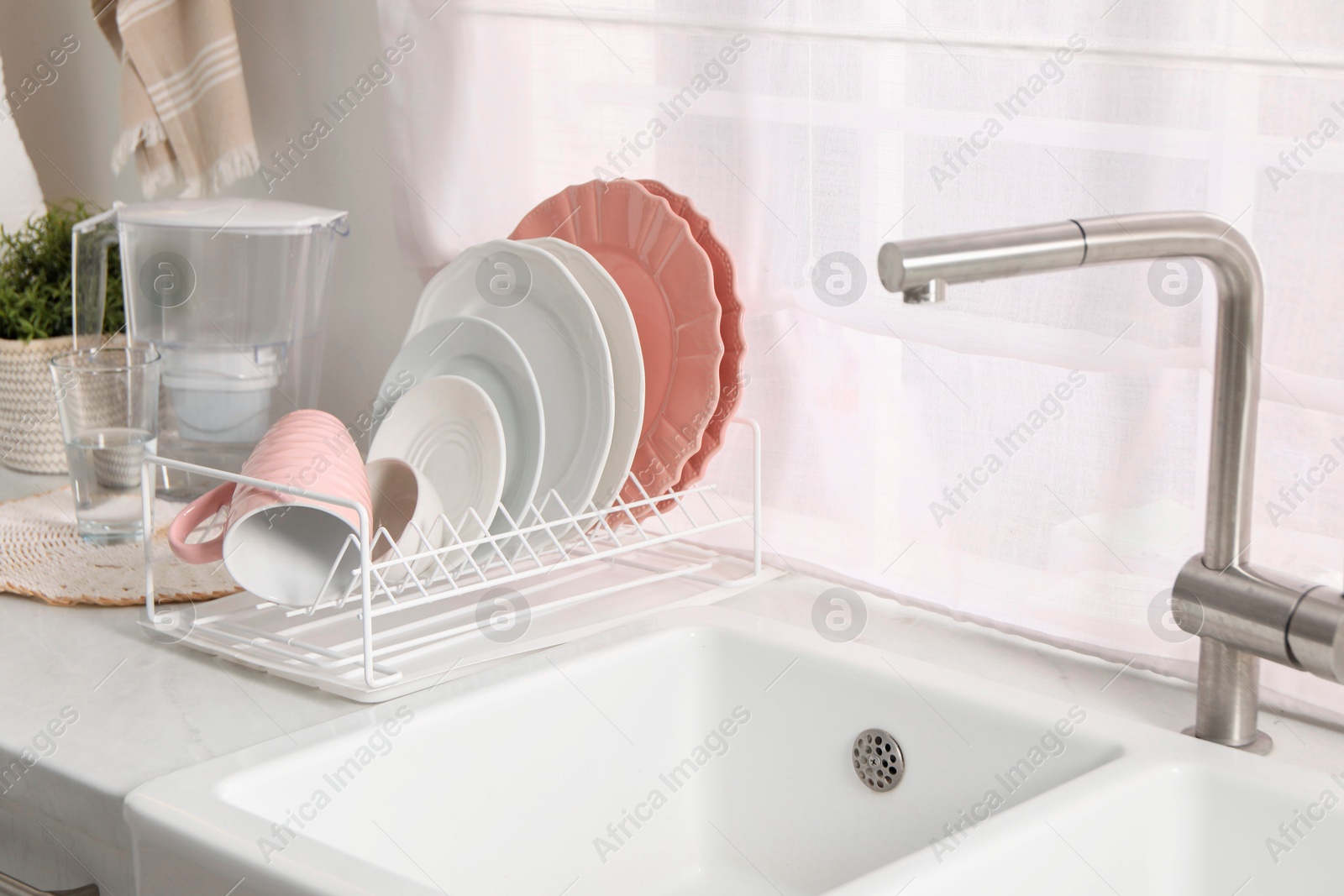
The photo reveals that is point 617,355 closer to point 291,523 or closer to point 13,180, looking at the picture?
point 291,523

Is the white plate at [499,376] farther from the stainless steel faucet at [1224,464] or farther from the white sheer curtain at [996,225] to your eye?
the stainless steel faucet at [1224,464]

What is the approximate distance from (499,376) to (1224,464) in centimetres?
56

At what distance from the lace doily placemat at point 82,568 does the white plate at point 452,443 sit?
173mm

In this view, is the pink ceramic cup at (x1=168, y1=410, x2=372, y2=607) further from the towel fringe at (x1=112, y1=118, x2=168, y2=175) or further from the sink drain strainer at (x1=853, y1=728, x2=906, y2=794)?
the towel fringe at (x1=112, y1=118, x2=168, y2=175)

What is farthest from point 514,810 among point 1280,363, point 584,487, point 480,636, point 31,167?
point 31,167

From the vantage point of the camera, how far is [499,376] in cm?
103

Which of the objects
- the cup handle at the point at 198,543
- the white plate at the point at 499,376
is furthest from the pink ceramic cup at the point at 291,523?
the white plate at the point at 499,376

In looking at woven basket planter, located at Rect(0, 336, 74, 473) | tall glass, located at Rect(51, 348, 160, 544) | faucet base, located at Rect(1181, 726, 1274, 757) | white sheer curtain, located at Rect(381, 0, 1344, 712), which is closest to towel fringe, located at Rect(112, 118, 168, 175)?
woven basket planter, located at Rect(0, 336, 74, 473)

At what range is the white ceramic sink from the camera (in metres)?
0.65

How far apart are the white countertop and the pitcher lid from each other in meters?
0.39

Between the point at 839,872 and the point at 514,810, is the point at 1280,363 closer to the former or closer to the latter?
the point at 839,872

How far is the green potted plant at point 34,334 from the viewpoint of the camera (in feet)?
4.60

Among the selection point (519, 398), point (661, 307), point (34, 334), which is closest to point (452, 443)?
point (519, 398)

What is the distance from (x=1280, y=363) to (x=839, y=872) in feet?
1.39
